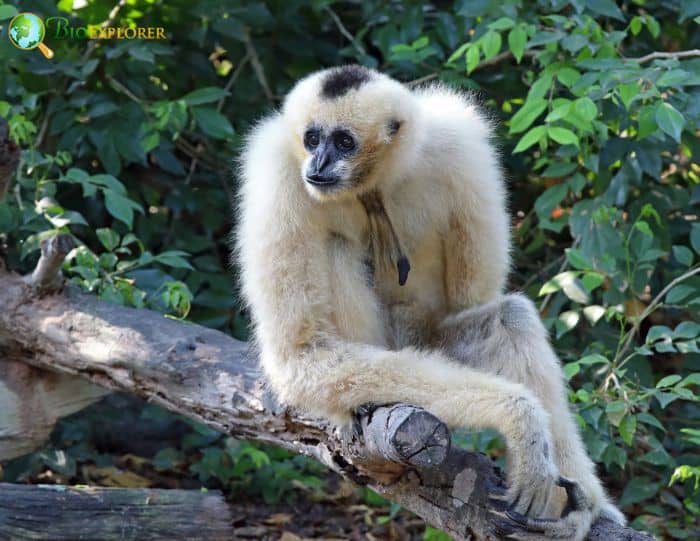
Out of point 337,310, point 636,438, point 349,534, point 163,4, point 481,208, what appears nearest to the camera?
point 337,310

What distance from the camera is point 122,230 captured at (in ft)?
18.5

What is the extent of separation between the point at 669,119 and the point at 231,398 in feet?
6.70

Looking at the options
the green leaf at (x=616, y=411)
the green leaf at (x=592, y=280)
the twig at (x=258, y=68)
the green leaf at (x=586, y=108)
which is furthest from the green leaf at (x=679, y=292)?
the twig at (x=258, y=68)

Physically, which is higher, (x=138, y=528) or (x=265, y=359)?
(x=265, y=359)

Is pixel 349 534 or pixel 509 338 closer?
pixel 509 338

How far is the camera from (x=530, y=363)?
11.4ft

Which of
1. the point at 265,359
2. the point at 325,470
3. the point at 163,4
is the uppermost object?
the point at 163,4

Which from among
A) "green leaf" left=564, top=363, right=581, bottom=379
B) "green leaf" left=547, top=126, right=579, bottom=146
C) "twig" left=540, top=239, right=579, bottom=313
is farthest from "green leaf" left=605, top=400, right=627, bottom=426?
"green leaf" left=547, top=126, right=579, bottom=146

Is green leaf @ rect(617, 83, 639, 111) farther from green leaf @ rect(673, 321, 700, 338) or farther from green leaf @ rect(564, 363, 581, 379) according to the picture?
green leaf @ rect(564, 363, 581, 379)

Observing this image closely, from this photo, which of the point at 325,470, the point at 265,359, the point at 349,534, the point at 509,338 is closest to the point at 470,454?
the point at 509,338

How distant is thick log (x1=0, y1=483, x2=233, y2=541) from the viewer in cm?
367

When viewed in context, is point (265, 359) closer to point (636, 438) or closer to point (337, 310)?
point (337, 310)

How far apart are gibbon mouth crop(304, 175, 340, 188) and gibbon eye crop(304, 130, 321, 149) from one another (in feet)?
0.61

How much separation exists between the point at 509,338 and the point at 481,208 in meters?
0.54
